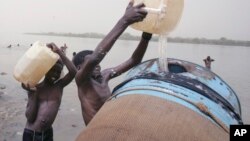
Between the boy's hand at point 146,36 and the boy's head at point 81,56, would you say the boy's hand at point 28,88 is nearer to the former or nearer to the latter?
the boy's head at point 81,56

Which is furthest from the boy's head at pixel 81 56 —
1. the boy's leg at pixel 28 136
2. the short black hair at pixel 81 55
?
the boy's leg at pixel 28 136

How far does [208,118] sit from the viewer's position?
2115 millimetres

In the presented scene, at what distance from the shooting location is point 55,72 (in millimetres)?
4137

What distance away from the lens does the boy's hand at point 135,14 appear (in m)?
2.59

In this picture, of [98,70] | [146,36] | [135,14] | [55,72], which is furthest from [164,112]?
[55,72]

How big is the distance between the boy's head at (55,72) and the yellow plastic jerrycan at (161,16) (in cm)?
127

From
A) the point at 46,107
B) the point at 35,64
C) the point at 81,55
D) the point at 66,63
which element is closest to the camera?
the point at 35,64

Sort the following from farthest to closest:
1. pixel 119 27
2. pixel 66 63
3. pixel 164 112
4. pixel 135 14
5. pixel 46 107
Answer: pixel 46 107, pixel 66 63, pixel 119 27, pixel 135 14, pixel 164 112

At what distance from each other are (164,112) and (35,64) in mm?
2029

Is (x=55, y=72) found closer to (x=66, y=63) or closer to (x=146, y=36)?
(x=66, y=63)

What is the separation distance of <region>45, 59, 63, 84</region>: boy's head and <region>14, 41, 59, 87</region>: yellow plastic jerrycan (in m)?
0.23

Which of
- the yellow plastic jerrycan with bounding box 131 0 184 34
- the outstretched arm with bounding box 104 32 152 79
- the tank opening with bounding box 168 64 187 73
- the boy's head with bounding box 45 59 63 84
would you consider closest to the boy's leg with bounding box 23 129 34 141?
the boy's head with bounding box 45 59 63 84

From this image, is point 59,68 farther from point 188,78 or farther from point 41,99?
point 188,78

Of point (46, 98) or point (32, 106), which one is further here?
point (46, 98)
